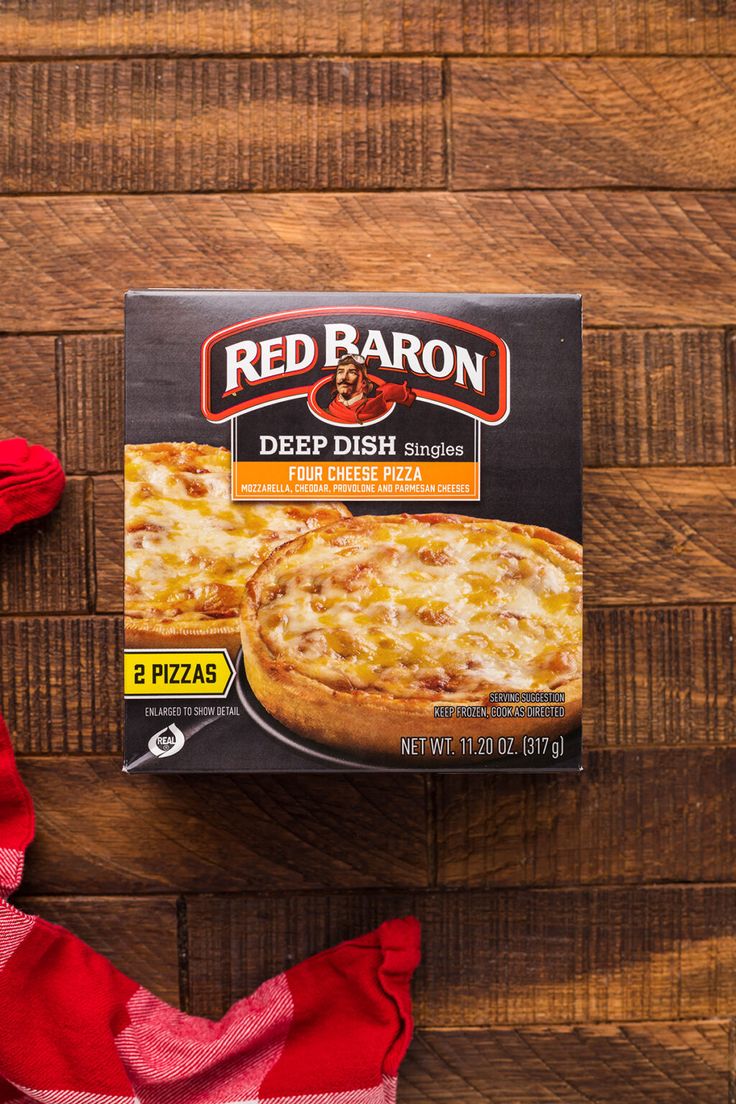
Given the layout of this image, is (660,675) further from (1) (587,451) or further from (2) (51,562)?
(2) (51,562)

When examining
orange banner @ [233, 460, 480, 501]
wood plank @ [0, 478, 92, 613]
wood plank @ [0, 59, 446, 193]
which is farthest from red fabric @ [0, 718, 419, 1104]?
wood plank @ [0, 59, 446, 193]

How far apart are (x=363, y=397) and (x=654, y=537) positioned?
35 cm

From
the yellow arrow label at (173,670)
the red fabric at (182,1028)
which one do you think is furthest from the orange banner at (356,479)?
the red fabric at (182,1028)

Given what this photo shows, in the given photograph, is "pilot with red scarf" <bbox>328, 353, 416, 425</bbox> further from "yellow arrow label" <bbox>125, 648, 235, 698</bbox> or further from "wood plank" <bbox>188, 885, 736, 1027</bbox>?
"wood plank" <bbox>188, 885, 736, 1027</bbox>

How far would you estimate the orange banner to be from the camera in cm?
68

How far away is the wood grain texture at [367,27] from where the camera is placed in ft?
2.65

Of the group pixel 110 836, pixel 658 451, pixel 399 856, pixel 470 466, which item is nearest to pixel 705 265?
pixel 658 451

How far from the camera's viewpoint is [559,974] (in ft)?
2.67

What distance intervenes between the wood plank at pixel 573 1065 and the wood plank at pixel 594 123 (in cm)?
87

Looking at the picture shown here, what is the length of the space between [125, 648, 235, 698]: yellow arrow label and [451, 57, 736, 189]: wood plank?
543 millimetres

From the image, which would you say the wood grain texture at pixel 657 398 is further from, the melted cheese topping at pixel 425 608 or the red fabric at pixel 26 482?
the red fabric at pixel 26 482

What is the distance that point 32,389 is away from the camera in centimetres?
A: 81

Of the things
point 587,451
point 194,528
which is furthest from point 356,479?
point 587,451

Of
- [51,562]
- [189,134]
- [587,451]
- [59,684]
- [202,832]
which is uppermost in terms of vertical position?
[189,134]
